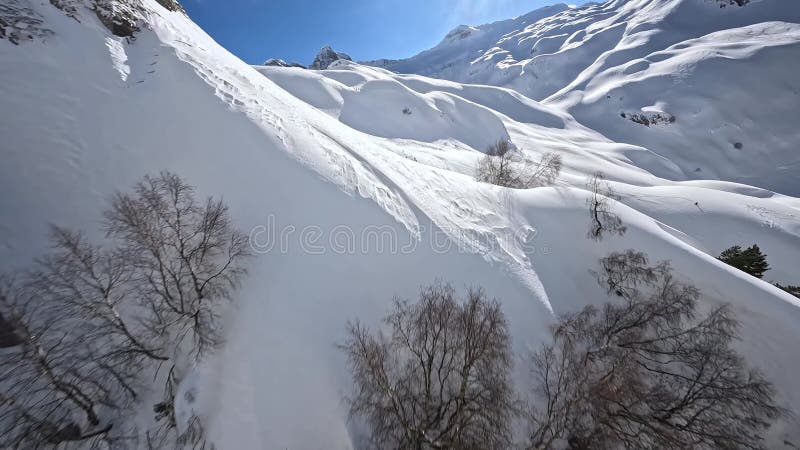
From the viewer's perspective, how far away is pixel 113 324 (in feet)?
31.6

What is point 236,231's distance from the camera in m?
13.4

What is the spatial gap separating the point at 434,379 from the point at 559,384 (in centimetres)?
477

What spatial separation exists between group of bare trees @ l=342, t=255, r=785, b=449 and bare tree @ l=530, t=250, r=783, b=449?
0.05 m

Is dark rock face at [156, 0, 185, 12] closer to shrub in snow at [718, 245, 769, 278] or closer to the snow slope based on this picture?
shrub in snow at [718, 245, 769, 278]

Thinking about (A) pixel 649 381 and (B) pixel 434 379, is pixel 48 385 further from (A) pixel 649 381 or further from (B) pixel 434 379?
(A) pixel 649 381

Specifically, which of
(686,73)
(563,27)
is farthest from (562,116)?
(563,27)

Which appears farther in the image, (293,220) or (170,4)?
(170,4)

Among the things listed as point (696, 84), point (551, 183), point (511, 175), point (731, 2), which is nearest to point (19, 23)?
point (511, 175)

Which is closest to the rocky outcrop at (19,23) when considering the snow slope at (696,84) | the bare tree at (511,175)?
the bare tree at (511,175)

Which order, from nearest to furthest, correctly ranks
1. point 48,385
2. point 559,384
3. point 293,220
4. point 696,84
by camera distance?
point 48,385 → point 559,384 → point 293,220 → point 696,84

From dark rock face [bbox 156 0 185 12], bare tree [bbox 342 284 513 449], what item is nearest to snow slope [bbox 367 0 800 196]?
bare tree [bbox 342 284 513 449]

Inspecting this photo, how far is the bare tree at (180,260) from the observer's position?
35.2 feet

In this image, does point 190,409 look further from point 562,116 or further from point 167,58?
point 562,116

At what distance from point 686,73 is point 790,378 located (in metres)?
108
